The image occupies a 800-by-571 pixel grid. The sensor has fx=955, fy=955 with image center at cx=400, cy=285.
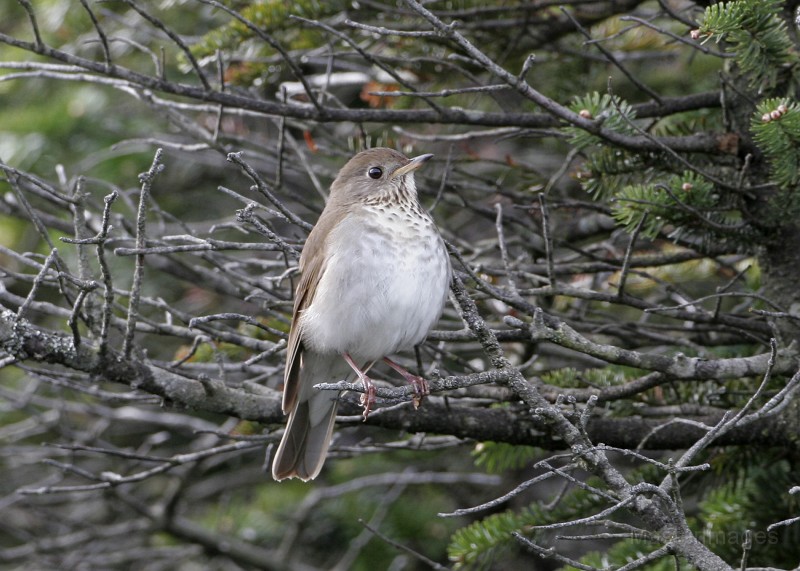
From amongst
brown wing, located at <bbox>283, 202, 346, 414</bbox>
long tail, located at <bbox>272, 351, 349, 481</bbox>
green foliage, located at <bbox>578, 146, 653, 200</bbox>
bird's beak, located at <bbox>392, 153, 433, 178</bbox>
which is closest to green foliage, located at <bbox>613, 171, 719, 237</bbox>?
green foliage, located at <bbox>578, 146, 653, 200</bbox>

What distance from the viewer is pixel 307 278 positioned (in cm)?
383

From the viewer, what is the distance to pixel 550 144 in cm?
523

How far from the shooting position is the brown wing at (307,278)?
368 centimetres

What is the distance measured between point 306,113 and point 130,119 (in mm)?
2888

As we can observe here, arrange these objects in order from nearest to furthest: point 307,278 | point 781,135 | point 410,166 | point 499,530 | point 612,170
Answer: point 781,135 < point 612,170 < point 499,530 < point 307,278 < point 410,166

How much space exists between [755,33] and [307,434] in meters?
2.21

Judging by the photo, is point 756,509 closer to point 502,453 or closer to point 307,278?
point 502,453

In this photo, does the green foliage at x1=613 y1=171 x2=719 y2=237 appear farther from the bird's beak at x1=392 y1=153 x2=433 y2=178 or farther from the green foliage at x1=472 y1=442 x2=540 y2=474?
the green foliage at x1=472 y1=442 x2=540 y2=474

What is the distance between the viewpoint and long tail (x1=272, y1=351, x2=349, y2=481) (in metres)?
3.81

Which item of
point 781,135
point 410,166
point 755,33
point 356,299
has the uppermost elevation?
point 755,33

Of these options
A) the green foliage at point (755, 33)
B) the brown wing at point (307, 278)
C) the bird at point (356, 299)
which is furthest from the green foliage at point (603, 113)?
the brown wing at point (307, 278)

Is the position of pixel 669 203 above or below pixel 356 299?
above

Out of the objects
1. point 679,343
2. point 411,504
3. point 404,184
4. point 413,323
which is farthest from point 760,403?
point 411,504

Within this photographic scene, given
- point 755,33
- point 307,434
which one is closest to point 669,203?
Result: point 755,33
